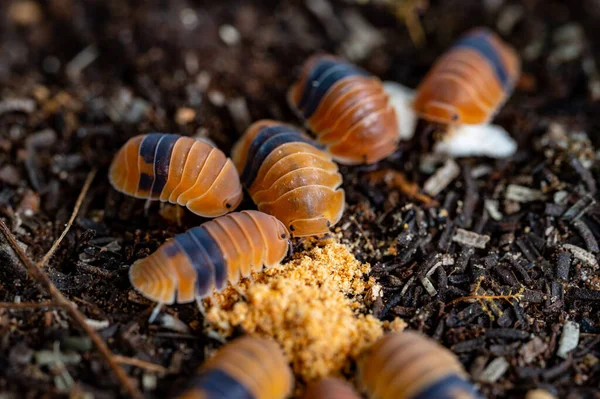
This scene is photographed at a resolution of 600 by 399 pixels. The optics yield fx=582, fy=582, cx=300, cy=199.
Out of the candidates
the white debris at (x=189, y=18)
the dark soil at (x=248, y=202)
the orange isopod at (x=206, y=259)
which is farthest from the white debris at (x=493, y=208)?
the white debris at (x=189, y=18)

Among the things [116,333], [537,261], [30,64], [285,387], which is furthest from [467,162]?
[30,64]

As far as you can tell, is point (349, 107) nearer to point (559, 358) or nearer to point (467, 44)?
point (467, 44)

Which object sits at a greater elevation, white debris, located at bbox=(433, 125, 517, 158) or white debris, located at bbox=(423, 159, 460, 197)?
white debris, located at bbox=(433, 125, 517, 158)

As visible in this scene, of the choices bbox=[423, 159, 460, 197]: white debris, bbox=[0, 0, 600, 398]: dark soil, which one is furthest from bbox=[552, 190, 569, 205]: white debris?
bbox=[423, 159, 460, 197]: white debris

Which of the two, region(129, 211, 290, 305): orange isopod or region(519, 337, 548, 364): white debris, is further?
region(519, 337, 548, 364): white debris

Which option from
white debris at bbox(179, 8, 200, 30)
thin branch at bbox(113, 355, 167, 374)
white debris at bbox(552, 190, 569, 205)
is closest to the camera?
thin branch at bbox(113, 355, 167, 374)

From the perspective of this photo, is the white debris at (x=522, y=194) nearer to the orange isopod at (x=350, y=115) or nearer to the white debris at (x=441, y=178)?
the white debris at (x=441, y=178)

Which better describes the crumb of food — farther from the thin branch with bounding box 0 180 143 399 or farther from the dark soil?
the thin branch with bounding box 0 180 143 399
